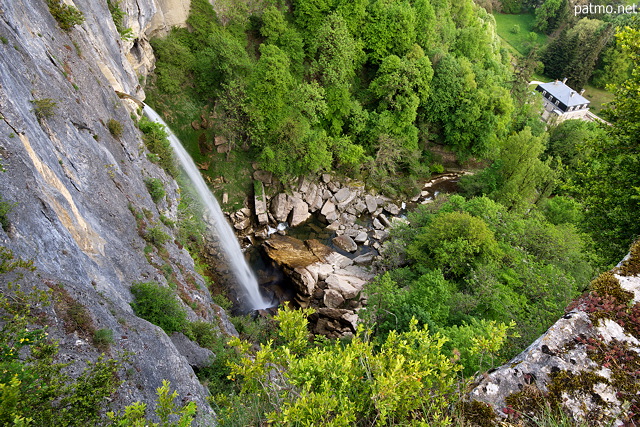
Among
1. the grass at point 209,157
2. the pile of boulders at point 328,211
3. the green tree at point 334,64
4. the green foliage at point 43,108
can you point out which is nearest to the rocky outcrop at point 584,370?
the green foliage at point 43,108

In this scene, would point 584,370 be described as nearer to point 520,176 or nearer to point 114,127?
point 114,127

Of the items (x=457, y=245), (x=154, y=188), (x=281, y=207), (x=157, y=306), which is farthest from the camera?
(x=281, y=207)

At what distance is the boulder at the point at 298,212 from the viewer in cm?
3108

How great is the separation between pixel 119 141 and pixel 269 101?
14.0 m

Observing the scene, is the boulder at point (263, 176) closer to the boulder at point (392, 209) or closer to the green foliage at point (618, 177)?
the boulder at point (392, 209)

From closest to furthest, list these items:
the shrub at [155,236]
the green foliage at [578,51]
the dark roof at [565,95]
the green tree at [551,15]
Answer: the shrub at [155,236], the dark roof at [565,95], the green foliage at [578,51], the green tree at [551,15]

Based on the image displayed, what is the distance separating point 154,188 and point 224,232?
8846mm

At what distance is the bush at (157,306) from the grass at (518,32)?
78456 mm

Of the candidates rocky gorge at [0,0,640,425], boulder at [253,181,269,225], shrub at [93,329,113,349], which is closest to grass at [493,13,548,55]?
boulder at [253,181,269,225]

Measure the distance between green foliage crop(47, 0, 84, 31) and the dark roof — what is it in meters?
61.6

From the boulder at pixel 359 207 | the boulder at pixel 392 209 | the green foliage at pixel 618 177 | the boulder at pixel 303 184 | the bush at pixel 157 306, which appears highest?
the green foliage at pixel 618 177

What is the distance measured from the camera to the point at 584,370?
520 cm

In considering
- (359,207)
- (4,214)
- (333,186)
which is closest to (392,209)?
(359,207)

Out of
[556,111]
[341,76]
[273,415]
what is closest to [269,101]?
[341,76]
